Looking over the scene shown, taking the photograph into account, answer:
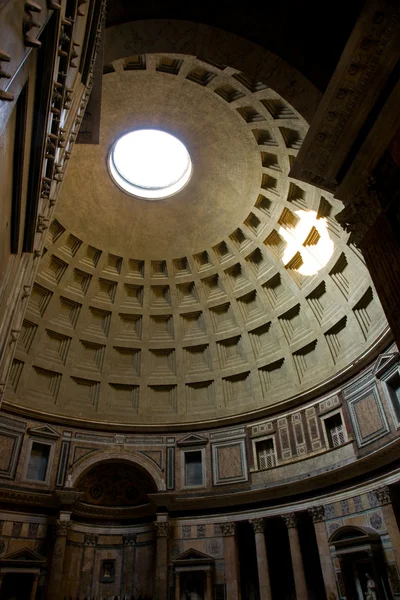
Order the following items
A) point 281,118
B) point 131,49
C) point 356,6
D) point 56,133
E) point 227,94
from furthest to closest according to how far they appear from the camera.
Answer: point 227,94 < point 281,118 < point 131,49 < point 356,6 < point 56,133

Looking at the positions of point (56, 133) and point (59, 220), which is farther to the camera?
point (59, 220)

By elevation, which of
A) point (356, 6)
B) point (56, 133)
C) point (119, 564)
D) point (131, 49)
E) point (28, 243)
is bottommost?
point (119, 564)

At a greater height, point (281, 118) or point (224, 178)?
point (224, 178)

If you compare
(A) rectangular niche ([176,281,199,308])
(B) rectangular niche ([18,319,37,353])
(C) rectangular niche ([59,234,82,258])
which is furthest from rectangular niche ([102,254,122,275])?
(B) rectangular niche ([18,319,37,353])

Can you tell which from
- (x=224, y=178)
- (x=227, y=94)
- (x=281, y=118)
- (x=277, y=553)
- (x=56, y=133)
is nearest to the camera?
(x=56, y=133)

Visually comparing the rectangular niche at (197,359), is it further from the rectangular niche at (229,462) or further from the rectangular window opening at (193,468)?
the rectangular window opening at (193,468)

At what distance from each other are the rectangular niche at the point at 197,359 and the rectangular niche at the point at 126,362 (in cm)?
260

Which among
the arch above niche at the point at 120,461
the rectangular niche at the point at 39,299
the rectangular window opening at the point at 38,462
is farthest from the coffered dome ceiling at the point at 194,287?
the rectangular window opening at the point at 38,462

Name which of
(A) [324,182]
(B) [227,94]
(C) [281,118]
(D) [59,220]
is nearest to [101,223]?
(D) [59,220]

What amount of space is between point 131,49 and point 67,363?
1521cm

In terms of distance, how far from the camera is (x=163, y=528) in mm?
18078

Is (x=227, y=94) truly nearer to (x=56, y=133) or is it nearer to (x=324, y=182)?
(x=324, y=182)

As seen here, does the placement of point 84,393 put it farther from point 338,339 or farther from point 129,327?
point 338,339

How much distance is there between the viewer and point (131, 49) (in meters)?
10.8
